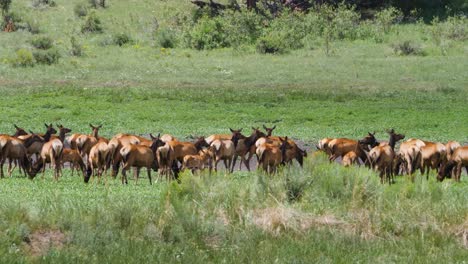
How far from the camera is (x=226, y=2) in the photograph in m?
65.1

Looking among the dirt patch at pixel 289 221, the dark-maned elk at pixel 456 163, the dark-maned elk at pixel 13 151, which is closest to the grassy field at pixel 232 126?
the dirt patch at pixel 289 221

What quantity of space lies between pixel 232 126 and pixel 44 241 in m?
18.3

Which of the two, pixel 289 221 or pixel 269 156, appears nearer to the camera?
pixel 289 221

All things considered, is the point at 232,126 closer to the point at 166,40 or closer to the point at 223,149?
the point at 223,149

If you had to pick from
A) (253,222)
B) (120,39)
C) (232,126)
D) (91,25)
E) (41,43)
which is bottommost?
(232,126)

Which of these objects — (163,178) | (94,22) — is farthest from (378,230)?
(94,22)

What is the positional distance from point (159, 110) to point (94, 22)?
967 inches

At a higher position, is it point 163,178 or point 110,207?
point 110,207

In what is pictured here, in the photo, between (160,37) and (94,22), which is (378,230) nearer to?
(160,37)

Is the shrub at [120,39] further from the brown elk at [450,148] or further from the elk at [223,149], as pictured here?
the brown elk at [450,148]

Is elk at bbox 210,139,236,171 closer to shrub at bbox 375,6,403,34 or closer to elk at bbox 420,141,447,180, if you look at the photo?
elk at bbox 420,141,447,180

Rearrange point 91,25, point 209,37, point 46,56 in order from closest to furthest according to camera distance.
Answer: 1. point 46,56
2. point 209,37
3. point 91,25

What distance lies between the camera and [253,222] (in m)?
16.1

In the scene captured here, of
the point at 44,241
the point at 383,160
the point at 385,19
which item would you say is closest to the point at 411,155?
the point at 383,160
